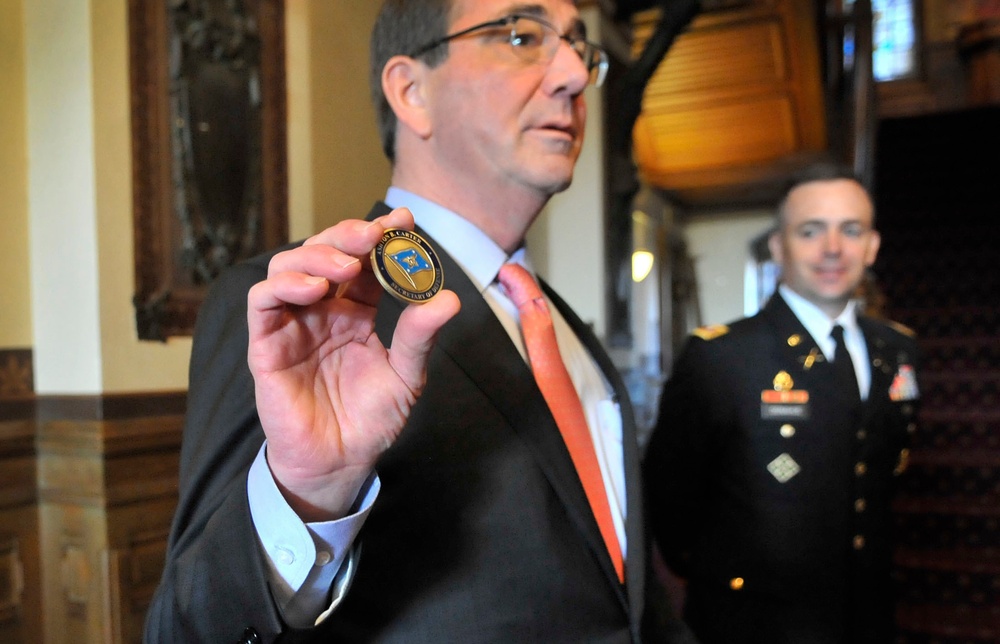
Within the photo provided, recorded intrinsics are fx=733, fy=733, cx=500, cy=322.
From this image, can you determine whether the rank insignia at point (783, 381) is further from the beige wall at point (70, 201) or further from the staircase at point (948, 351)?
the staircase at point (948, 351)

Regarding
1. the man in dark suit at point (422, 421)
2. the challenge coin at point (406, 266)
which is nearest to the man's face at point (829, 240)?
the man in dark suit at point (422, 421)

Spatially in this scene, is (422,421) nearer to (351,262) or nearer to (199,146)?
(351,262)

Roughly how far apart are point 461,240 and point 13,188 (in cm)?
159

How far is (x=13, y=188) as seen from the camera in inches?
78.9

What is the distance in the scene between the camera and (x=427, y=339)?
640 mm

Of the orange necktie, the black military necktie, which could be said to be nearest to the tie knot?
the orange necktie

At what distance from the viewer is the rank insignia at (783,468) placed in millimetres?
1967

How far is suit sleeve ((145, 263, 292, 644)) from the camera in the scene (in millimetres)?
665

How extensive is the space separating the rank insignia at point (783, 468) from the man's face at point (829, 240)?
45 cm

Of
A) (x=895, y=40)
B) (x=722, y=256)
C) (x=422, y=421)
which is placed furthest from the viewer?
(x=895, y=40)

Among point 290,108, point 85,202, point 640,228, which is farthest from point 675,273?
point 85,202

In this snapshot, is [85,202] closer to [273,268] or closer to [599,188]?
[273,268]

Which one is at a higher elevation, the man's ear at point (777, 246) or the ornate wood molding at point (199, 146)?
the ornate wood molding at point (199, 146)

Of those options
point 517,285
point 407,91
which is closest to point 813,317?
point 517,285
